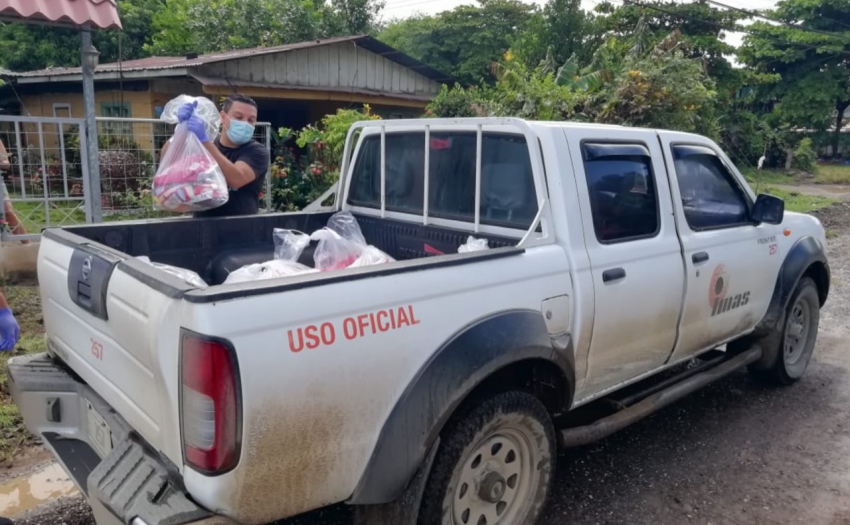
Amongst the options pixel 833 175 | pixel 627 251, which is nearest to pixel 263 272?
pixel 627 251

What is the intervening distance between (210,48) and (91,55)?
58.0 ft

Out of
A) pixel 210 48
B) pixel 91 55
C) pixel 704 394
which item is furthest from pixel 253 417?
pixel 210 48

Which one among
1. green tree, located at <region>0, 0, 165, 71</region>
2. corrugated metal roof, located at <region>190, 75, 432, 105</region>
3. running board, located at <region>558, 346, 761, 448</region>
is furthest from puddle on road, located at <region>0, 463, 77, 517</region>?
green tree, located at <region>0, 0, 165, 71</region>

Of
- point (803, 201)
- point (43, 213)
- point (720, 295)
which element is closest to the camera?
point (720, 295)

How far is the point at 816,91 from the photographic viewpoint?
2908 centimetres

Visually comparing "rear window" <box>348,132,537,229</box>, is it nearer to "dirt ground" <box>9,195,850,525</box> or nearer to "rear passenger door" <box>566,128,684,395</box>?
"rear passenger door" <box>566,128,684,395</box>

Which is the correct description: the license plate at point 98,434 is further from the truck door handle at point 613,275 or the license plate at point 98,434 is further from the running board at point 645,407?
the truck door handle at point 613,275

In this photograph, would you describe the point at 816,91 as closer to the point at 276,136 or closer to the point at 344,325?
the point at 276,136

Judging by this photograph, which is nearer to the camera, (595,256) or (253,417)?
(253,417)

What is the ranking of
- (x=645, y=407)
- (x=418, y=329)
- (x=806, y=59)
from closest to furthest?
(x=418, y=329)
(x=645, y=407)
(x=806, y=59)

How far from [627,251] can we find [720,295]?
1.02m

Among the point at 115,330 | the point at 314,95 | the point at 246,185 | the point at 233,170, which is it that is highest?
the point at 314,95

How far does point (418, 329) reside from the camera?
2377 millimetres

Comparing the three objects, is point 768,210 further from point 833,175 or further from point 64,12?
point 833,175
